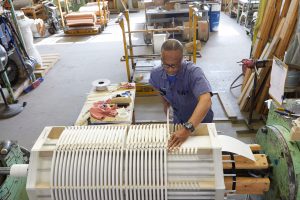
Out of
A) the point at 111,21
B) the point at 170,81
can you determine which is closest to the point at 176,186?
the point at 170,81

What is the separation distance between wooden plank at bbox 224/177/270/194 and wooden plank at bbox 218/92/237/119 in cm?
229

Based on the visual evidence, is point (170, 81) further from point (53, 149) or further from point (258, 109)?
point (258, 109)

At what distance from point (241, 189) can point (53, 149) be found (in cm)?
76

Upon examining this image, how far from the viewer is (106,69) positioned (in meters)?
5.10

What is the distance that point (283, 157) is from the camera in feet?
3.51

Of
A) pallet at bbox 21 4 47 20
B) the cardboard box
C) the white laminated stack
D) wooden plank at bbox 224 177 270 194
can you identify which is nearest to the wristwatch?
the white laminated stack

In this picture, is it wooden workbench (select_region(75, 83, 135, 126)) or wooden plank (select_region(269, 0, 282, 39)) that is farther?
wooden plank (select_region(269, 0, 282, 39))

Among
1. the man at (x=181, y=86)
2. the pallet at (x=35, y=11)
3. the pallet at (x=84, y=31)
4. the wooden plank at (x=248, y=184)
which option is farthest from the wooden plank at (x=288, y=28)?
the pallet at (x=35, y=11)

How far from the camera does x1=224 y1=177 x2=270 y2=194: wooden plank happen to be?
1.06 m

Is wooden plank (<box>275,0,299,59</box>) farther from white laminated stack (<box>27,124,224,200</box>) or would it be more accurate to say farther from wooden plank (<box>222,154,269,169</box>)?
white laminated stack (<box>27,124,224,200</box>)

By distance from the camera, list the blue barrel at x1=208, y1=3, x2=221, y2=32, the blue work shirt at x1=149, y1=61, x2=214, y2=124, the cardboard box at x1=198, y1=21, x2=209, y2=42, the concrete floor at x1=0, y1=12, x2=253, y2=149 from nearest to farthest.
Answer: the blue work shirt at x1=149, y1=61, x2=214, y2=124
the concrete floor at x1=0, y1=12, x2=253, y2=149
the cardboard box at x1=198, y1=21, x2=209, y2=42
the blue barrel at x1=208, y1=3, x2=221, y2=32

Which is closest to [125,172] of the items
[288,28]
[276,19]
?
[288,28]

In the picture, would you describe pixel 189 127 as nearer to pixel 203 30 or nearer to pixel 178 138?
pixel 178 138

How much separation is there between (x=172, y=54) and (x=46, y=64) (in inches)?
174
